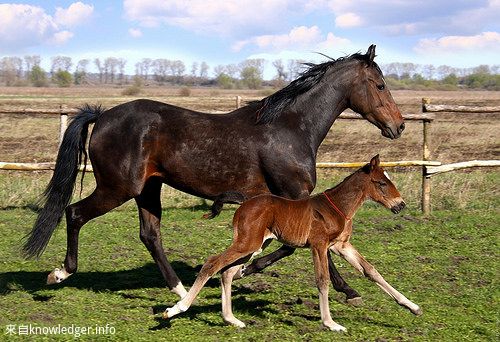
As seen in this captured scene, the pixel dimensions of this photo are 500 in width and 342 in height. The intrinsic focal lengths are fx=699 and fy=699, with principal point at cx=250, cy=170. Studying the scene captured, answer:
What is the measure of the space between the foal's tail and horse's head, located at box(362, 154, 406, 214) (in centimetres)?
282

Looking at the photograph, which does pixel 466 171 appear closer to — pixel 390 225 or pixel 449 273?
pixel 390 225

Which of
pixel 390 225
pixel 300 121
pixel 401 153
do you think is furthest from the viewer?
pixel 401 153

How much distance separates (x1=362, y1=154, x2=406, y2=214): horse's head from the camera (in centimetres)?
591

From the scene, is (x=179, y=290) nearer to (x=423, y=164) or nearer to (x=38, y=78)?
(x=423, y=164)

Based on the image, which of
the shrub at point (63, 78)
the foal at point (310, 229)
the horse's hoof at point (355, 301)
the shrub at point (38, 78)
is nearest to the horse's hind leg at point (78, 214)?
the foal at point (310, 229)

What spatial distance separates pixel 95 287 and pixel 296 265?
225 centimetres

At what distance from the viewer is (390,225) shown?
1004 centimetres

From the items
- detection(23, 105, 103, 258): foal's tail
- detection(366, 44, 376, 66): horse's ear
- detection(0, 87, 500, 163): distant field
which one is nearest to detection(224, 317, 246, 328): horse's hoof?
detection(23, 105, 103, 258): foal's tail

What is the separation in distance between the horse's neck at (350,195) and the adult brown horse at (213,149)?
478 mm

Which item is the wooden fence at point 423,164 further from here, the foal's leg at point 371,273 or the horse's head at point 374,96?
the foal's leg at point 371,273

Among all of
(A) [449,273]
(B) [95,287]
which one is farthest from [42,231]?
(A) [449,273]

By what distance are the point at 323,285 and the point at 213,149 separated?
1711 millimetres

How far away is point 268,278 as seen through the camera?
7289 millimetres

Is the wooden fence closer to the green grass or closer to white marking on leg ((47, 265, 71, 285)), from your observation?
the green grass
